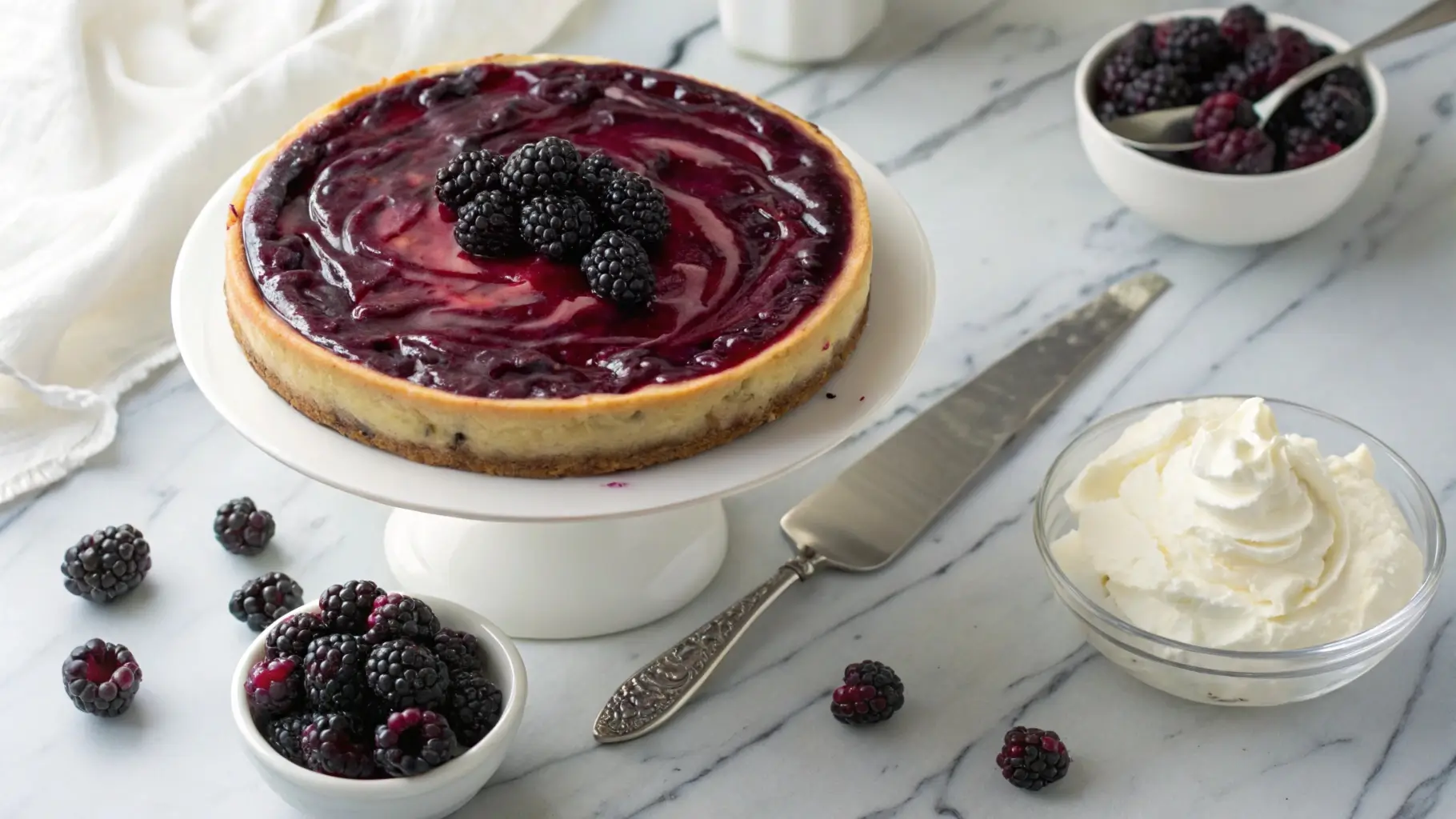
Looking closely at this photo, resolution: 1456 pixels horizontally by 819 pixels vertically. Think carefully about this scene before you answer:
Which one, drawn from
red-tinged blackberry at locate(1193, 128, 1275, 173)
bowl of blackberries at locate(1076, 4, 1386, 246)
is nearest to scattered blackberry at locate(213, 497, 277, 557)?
bowl of blackberries at locate(1076, 4, 1386, 246)

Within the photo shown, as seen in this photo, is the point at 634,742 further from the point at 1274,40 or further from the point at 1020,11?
the point at 1020,11

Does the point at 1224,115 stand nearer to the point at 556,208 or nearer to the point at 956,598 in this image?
the point at 956,598

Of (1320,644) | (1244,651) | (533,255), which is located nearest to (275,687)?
(533,255)

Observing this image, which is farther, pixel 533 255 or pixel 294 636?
pixel 533 255

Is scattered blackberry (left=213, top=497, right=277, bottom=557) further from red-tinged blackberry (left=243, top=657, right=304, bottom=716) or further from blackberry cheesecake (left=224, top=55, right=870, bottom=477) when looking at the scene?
red-tinged blackberry (left=243, top=657, right=304, bottom=716)

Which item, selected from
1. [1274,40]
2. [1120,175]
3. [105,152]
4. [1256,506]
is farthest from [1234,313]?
[105,152]

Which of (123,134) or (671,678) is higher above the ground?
(123,134)
